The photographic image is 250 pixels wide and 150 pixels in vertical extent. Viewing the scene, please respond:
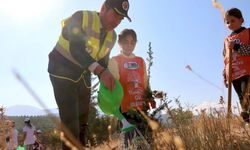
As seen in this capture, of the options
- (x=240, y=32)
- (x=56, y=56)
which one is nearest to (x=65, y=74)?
(x=56, y=56)

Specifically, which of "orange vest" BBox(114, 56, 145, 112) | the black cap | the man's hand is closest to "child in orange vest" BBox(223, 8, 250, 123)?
"orange vest" BBox(114, 56, 145, 112)

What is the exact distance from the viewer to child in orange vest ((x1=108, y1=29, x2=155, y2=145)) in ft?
16.3

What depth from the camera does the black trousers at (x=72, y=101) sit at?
10.8 ft

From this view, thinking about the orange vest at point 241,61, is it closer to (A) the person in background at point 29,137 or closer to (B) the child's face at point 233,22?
(B) the child's face at point 233,22

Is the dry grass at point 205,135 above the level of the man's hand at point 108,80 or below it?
below

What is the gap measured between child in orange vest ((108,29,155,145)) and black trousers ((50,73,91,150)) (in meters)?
1.18

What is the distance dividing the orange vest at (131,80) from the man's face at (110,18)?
4.64 feet

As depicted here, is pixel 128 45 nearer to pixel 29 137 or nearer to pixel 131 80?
Answer: pixel 131 80

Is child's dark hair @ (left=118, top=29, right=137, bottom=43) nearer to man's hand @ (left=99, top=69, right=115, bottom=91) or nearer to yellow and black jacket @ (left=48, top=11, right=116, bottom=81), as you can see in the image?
yellow and black jacket @ (left=48, top=11, right=116, bottom=81)

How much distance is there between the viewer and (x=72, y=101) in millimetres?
3393

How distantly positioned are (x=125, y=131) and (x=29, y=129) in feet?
29.9

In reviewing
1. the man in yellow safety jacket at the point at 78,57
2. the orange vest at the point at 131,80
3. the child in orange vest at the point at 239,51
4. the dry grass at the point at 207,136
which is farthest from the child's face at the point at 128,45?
the dry grass at the point at 207,136

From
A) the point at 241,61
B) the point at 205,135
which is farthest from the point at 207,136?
the point at 241,61

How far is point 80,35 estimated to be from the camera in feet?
11.4
